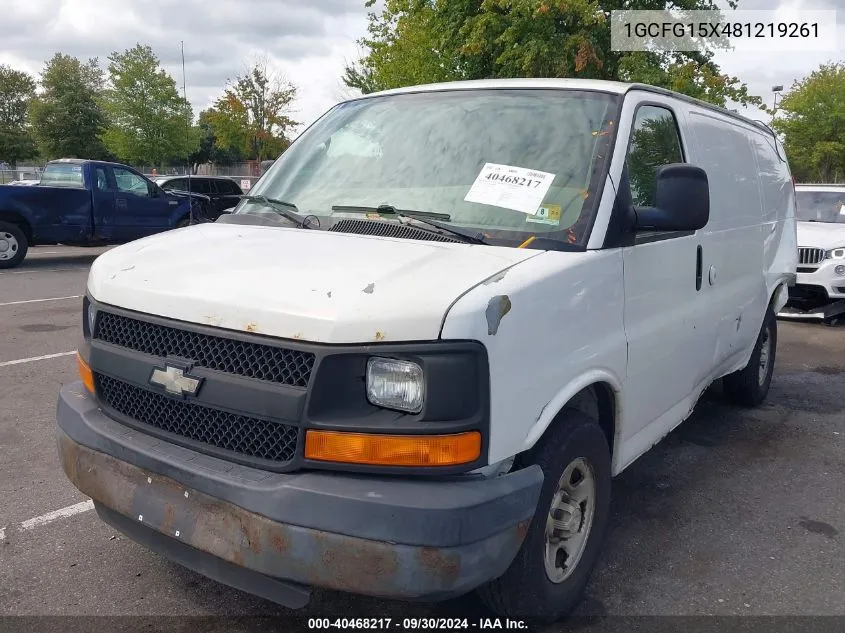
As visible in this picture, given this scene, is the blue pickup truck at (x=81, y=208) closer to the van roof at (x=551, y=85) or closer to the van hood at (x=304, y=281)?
the van roof at (x=551, y=85)

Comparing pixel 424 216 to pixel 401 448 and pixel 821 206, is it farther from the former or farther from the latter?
pixel 821 206

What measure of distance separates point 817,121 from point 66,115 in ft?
155

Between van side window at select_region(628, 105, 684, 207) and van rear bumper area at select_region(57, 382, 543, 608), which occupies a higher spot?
van side window at select_region(628, 105, 684, 207)

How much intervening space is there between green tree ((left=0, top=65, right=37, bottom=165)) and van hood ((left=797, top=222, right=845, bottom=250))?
55879 millimetres

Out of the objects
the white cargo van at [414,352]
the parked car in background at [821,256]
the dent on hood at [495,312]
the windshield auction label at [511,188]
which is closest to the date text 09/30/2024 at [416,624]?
the white cargo van at [414,352]

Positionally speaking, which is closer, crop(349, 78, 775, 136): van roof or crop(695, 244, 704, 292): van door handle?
crop(349, 78, 775, 136): van roof

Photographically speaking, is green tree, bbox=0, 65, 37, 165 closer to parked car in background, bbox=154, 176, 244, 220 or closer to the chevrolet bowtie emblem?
parked car in background, bbox=154, 176, 244, 220

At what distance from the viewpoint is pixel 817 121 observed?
42688 millimetres

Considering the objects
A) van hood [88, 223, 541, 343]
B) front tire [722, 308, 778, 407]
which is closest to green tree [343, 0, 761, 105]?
front tire [722, 308, 778, 407]

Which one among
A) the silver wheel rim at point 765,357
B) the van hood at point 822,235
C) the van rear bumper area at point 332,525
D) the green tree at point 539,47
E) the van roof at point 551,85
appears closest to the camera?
the van rear bumper area at point 332,525

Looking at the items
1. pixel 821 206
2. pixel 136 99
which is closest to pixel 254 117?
pixel 136 99

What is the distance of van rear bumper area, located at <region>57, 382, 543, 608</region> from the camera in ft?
7.07

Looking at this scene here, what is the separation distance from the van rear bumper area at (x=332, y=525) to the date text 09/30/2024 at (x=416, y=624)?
57 cm

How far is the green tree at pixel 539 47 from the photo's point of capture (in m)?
15.9
